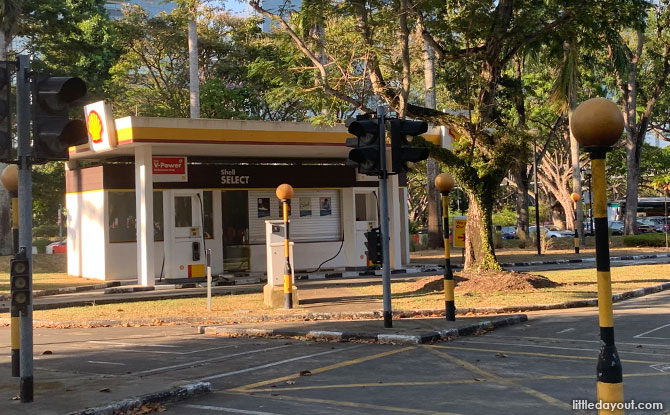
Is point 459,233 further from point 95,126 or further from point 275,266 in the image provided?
point 95,126

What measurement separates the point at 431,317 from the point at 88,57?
29941 millimetres

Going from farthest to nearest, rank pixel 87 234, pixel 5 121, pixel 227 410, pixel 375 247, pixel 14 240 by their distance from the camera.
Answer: pixel 87 234 < pixel 375 247 < pixel 14 240 < pixel 5 121 < pixel 227 410

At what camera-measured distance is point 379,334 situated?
11625mm

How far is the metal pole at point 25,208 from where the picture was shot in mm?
7418

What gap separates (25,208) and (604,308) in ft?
17.7

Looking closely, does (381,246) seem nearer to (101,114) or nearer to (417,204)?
(101,114)

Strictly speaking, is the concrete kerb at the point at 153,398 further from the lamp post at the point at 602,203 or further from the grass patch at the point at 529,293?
the grass patch at the point at 529,293

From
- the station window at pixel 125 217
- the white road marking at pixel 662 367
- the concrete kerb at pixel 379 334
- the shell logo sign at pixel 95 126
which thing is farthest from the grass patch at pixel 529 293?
the shell logo sign at pixel 95 126

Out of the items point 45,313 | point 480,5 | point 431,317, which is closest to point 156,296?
point 45,313

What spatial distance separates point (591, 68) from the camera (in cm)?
3638

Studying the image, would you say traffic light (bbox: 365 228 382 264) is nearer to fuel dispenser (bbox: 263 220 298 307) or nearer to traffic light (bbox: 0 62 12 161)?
fuel dispenser (bbox: 263 220 298 307)

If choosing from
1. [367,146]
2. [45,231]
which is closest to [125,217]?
[367,146]

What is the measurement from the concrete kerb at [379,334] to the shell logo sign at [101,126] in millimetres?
9168

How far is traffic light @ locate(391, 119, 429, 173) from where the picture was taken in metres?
11.9
